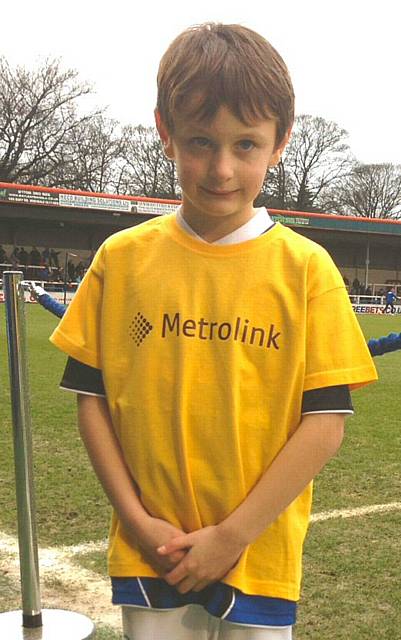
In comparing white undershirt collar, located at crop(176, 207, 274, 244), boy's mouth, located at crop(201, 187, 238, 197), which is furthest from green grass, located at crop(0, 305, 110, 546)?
boy's mouth, located at crop(201, 187, 238, 197)

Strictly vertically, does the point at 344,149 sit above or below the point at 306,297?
above

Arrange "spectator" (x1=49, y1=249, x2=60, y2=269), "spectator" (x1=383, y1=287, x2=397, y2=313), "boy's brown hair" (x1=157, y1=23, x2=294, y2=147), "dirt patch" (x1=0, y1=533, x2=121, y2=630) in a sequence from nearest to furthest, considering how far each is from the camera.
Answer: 1. "boy's brown hair" (x1=157, y1=23, x2=294, y2=147)
2. "dirt patch" (x1=0, y1=533, x2=121, y2=630)
3. "spectator" (x1=383, y1=287, x2=397, y2=313)
4. "spectator" (x1=49, y1=249, x2=60, y2=269)

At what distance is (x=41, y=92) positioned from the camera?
1700 inches

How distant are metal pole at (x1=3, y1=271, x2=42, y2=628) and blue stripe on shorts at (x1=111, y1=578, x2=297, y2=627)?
1.04 meters

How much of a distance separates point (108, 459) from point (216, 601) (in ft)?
1.14

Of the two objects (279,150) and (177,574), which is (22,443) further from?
(279,150)

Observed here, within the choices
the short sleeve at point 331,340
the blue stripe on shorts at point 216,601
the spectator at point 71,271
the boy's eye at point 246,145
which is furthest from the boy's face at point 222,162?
the spectator at point 71,271

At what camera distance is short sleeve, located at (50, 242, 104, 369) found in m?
1.68

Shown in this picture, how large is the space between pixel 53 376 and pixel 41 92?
36680mm

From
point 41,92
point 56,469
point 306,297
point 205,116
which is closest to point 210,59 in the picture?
point 205,116

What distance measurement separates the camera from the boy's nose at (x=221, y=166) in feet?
5.03

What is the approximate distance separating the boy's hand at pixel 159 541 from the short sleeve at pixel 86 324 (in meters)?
0.34

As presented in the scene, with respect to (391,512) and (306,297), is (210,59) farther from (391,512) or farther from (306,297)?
(391,512)

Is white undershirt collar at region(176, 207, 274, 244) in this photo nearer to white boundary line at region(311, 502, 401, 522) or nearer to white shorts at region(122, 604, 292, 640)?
white shorts at region(122, 604, 292, 640)
